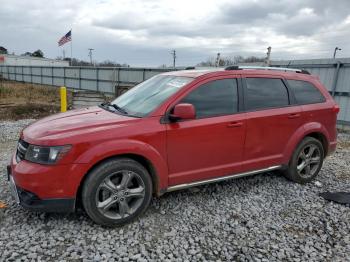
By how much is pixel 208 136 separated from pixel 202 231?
1136 millimetres

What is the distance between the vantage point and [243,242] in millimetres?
3232

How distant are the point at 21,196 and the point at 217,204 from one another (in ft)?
7.76

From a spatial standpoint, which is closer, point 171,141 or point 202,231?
point 202,231

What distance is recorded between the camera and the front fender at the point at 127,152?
3152 mm

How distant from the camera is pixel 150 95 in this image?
403 centimetres

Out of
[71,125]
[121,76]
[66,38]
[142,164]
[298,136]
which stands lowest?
[142,164]

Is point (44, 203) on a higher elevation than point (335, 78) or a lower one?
lower

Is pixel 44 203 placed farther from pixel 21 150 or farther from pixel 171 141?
pixel 171 141

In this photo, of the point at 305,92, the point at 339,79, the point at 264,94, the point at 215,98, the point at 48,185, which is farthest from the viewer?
the point at 339,79

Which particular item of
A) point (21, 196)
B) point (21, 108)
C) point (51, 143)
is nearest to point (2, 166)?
point (21, 196)

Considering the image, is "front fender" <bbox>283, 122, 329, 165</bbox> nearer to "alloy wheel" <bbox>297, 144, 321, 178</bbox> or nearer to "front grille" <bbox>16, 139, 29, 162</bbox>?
"alloy wheel" <bbox>297, 144, 321, 178</bbox>

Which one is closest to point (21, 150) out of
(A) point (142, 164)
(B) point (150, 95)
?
(A) point (142, 164)

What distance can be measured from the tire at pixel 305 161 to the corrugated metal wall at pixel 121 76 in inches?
224

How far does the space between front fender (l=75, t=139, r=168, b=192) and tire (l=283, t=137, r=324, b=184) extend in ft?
7.35
